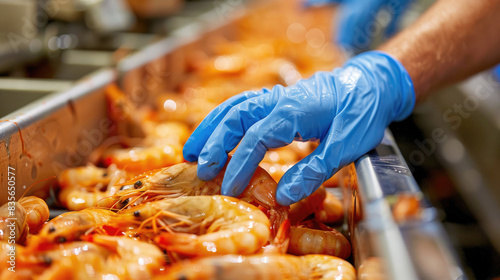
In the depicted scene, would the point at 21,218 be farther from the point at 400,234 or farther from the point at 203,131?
the point at 400,234

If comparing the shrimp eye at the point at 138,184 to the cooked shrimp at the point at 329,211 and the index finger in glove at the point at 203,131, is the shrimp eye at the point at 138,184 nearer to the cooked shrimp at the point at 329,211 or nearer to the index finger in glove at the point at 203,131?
the index finger in glove at the point at 203,131

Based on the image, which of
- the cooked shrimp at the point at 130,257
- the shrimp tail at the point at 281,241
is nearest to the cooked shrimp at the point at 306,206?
the shrimp tail at the point at 281,241

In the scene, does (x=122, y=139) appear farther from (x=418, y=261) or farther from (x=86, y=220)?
(x=418, y=261)

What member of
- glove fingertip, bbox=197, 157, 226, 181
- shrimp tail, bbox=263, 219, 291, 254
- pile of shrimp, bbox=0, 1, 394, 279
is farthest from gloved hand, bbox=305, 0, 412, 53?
shrimp tail, bbox=263, 219, 291, 254

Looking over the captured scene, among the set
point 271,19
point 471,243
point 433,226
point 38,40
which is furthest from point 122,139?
point 271,19

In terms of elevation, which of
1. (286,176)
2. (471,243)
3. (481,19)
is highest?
(481,19)

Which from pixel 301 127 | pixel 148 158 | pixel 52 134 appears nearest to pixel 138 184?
pixel 148 158
